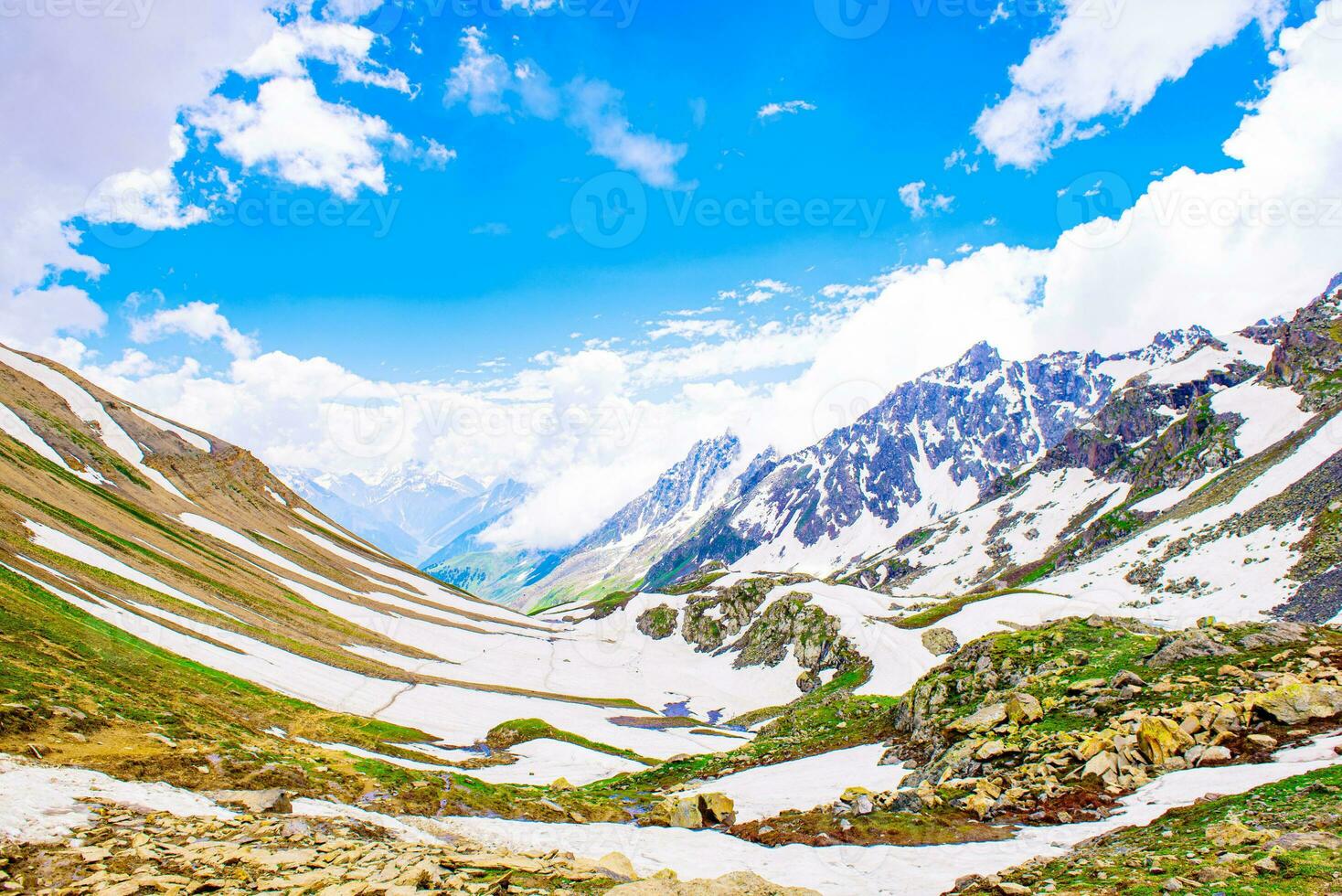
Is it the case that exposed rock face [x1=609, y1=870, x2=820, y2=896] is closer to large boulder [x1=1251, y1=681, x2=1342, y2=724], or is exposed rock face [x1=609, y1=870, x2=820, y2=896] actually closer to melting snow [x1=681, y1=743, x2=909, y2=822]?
melting snow [x1=681, y1=743, x2=909, y2=822]

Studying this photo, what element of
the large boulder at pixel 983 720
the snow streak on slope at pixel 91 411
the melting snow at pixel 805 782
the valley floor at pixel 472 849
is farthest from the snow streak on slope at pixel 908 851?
the snow streak on slope at pixel 91 411

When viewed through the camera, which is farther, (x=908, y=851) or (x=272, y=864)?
(x=908, y=851)

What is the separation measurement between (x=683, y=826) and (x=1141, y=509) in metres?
168

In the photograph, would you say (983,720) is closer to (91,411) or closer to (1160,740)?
(1160,740)

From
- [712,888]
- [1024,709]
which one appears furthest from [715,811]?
[1024,709]

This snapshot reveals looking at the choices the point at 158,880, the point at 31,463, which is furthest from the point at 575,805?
the point at 31,463

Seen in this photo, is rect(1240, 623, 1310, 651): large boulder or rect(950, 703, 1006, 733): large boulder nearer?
rect(1240, 623, 1310, 651): large boulder

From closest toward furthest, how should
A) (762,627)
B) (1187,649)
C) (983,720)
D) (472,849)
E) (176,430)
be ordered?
(472,849)
(1187,649)
(983,720)
(762,627)
(176,430)

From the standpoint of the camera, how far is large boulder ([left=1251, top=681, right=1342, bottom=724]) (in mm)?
18578

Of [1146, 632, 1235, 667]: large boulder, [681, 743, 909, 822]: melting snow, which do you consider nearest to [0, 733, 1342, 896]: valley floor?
[681, 743, 909, 822]: melting snow

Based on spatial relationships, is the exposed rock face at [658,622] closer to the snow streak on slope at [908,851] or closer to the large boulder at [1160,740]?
the snow streak on slope at [908,851]

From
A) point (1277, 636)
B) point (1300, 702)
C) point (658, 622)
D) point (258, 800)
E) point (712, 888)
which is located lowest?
point (712, 888)

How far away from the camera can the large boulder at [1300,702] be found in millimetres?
18578

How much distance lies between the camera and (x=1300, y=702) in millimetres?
18969
